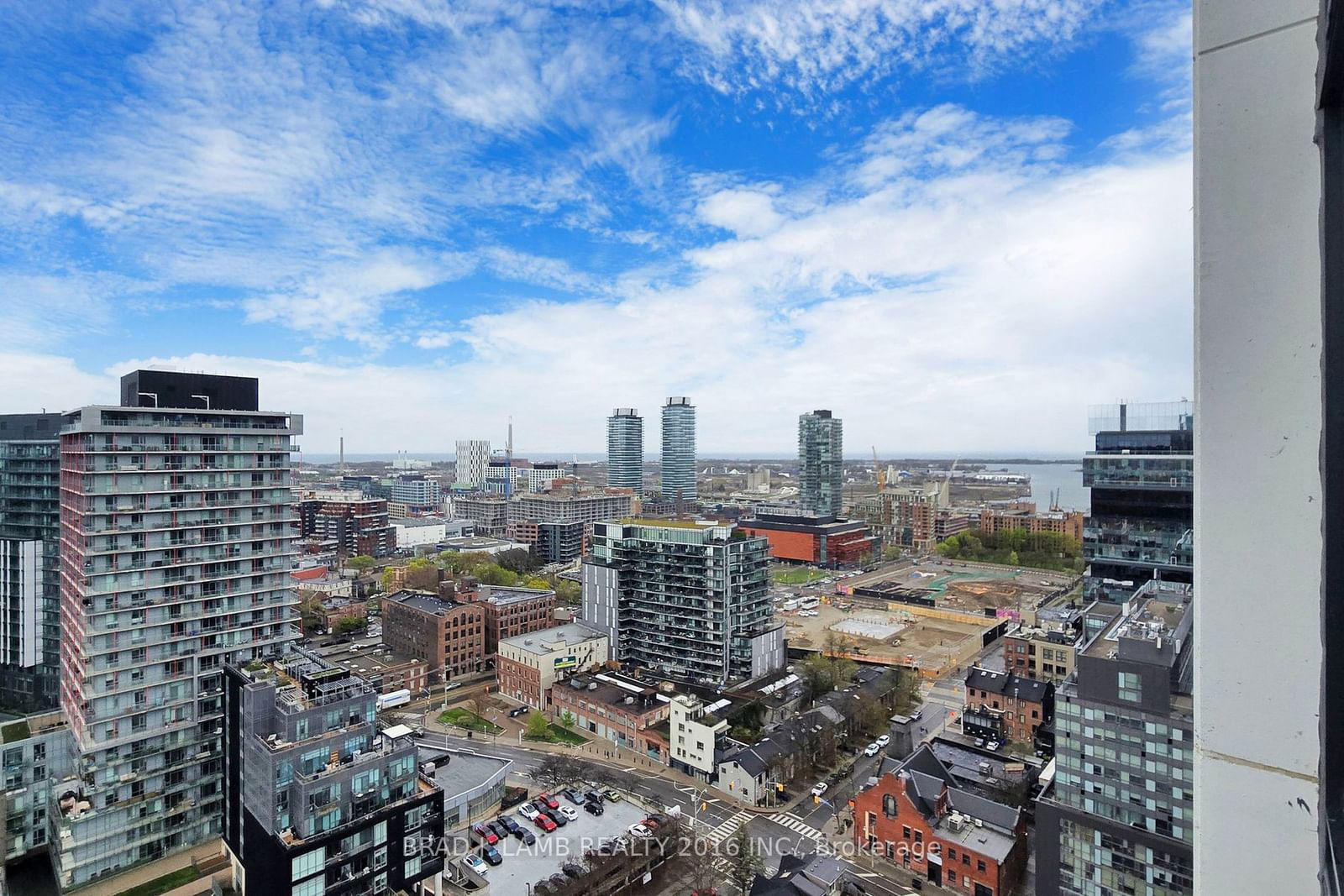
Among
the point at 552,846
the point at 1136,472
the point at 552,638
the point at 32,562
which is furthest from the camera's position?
the point at 552,638

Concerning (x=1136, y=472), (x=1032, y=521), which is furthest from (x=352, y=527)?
(x=1032, y=521)

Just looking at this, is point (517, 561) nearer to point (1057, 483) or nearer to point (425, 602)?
point (425, 602)

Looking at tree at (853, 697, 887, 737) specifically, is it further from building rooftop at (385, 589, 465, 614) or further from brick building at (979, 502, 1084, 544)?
brick building at (979, 502, 1084, 544)

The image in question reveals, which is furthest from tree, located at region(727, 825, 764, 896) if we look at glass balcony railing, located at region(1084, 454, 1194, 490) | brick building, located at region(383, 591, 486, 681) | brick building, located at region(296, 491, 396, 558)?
brick building, located at region(296, 491, 396, 558)

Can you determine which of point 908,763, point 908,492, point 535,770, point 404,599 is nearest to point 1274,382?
point 908,763

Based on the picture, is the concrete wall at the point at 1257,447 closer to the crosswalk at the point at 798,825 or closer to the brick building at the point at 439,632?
the crosswalk at the point at 798,825

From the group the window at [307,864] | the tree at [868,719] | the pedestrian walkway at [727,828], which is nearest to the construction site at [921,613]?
the tree at [868,719]

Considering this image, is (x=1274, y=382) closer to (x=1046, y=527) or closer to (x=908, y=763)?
(x=908, y=763)
